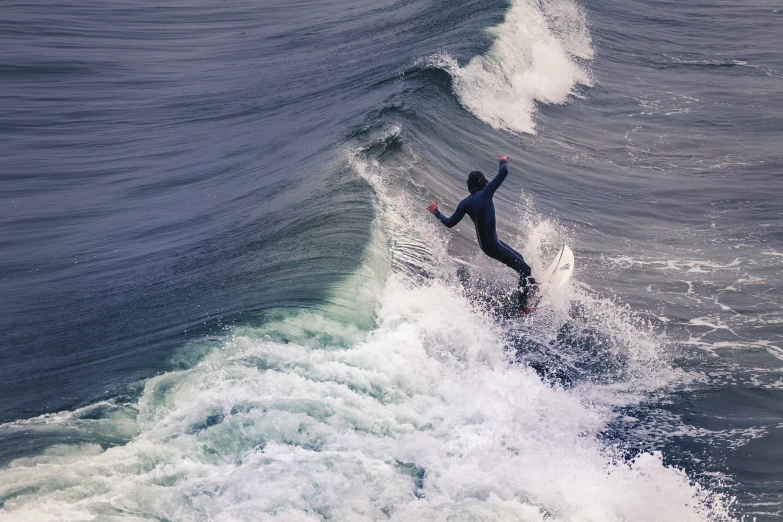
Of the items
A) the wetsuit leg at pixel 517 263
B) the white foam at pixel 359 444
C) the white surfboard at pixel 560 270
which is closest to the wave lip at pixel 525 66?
the white surfboard at pixel 560 270

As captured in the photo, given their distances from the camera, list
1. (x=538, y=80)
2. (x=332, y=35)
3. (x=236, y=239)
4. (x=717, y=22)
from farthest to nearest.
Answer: (x=717, y=22) → (x=332, y=35) → (x=538, y=80) → (x=236, y=239)

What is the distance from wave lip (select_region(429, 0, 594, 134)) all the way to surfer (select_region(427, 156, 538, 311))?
7185 millimetres

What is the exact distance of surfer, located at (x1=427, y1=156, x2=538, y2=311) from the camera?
8805 millimetres

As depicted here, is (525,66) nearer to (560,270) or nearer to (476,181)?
(560,270)

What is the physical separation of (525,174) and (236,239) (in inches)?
229

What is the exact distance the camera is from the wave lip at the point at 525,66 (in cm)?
1659

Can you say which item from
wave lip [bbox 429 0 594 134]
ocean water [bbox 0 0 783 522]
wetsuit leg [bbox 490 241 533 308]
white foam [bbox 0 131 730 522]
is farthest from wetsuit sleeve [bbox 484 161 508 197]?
wave lip [bbox 429 0 594 134]

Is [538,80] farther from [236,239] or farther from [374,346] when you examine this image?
[374,346]

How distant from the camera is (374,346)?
723 cm

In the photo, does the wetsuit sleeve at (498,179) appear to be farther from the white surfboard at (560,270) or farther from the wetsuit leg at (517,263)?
the white surfboard at (560,270)

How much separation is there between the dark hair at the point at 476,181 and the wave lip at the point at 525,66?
720 cm

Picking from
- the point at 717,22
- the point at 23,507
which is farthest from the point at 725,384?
the point at 717,22

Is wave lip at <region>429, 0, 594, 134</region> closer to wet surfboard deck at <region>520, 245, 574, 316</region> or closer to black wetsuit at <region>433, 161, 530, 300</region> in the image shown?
wet surfboard deck at <region>520, 245, 574, 316</region>

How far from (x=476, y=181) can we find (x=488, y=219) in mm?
450
